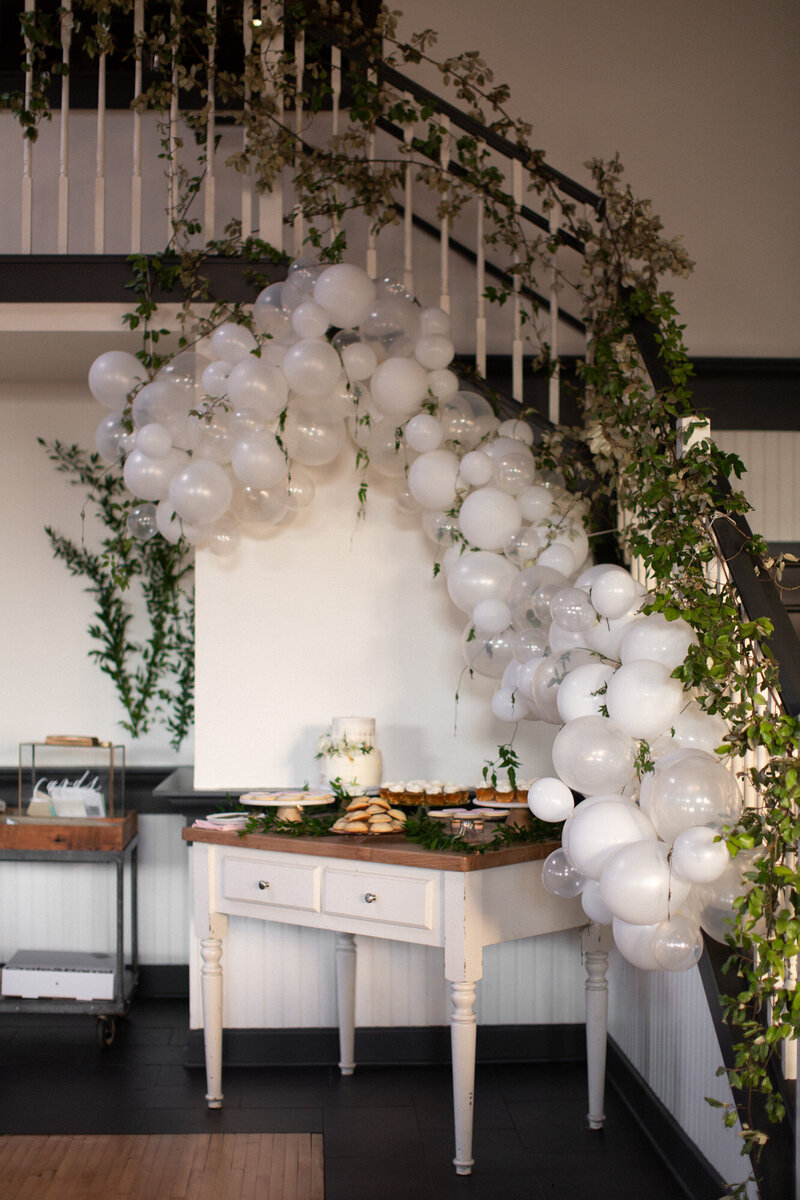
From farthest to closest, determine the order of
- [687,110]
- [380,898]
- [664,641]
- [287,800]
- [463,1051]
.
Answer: [687,110] < [287,800] < [380,898] < [463,1051] < [664,641]

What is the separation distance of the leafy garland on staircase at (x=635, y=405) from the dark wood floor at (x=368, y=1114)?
0.81 meters

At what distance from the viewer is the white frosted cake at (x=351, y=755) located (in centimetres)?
→ 353

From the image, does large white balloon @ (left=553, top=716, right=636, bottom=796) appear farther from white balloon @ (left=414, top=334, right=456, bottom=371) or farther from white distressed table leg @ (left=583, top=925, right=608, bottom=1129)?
white balloon @ (left=414, top=334, right=456, bottom=371)

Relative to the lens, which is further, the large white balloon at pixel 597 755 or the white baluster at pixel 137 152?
the white baluster at pixel 137 152

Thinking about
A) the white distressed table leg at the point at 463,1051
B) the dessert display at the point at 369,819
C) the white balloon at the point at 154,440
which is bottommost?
the white distressed table leg at the point at 463,1051

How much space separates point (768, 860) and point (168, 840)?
3.12 m

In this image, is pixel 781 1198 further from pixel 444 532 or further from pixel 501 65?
pixel 501 65

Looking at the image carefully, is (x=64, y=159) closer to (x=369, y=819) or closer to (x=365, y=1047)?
(x=369, y=819)

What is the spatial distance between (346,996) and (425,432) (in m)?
1.87

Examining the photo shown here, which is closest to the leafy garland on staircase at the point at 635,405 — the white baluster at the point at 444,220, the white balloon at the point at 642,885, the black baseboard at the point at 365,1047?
the white baluster at the point at 444,220

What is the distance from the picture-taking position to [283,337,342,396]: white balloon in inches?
127

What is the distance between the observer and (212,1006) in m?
3.23

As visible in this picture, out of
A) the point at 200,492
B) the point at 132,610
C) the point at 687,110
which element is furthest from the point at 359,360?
the point at 687,110

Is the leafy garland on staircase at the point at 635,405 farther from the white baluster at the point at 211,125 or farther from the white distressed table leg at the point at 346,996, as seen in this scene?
the white distressed table leg at the point at 346,996
